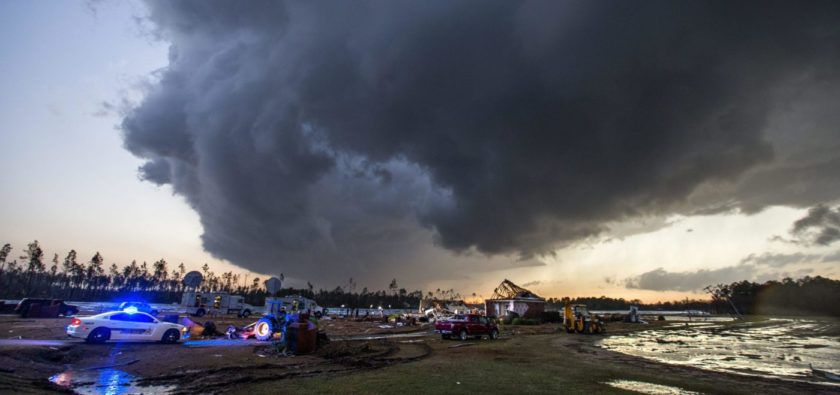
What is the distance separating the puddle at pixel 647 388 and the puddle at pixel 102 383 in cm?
1436

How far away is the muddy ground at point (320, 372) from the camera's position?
1239 cm

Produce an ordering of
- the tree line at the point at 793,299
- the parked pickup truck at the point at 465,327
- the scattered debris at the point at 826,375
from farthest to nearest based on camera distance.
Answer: the tree line at the point at 793,299
the parked pickup truck at the point at 465,327
the scattered debris at the point at 826,375

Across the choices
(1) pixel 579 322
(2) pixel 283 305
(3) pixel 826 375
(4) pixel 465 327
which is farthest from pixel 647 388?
(2) pixel 283 305

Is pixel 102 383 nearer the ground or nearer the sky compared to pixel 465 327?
nearer the sky

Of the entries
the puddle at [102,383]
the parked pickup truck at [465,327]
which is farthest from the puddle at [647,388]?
the parked pickup truck at [465,327]

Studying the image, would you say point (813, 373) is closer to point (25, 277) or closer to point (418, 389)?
point (418, 389)

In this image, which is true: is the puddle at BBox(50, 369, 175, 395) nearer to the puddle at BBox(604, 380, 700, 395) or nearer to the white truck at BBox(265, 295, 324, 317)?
the puddle at BBox(604, 380, 700, 395)

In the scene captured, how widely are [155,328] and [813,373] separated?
3461 centimetres

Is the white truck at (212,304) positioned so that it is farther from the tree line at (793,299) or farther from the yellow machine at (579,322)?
the tree line at (793,299)

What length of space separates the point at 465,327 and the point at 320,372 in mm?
21337

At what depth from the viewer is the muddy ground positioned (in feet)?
40.7

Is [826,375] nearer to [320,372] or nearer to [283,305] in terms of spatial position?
[320,372]

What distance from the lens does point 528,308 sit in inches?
3027

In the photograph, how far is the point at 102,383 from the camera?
41.0ft
